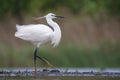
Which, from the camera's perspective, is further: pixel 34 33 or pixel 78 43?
pixel 78 43

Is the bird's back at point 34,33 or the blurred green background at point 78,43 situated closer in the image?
the bird's back at point 34,33

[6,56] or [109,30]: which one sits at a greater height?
[109,30]

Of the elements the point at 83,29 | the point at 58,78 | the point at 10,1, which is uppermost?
the point at 10,1

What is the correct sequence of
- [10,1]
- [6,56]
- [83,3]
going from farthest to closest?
1. [83,3]
2. [10,1]
3. [6,56]

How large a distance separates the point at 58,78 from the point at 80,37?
8430 millimetres

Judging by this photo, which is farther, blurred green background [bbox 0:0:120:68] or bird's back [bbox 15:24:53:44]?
blurred green background [bbox 0:0:120:68]

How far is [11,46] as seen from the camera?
71.4ft

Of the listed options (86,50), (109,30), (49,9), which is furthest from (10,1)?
(86,50)

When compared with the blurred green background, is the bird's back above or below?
below

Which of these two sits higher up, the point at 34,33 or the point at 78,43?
the point at 78,43

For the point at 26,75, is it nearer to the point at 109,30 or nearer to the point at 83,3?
the point at 109,30

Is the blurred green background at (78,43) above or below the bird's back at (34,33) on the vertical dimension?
above

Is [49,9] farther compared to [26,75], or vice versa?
[49,9]

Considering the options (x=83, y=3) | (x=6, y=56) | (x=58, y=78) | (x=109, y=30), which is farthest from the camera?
(x=83, y=3)
